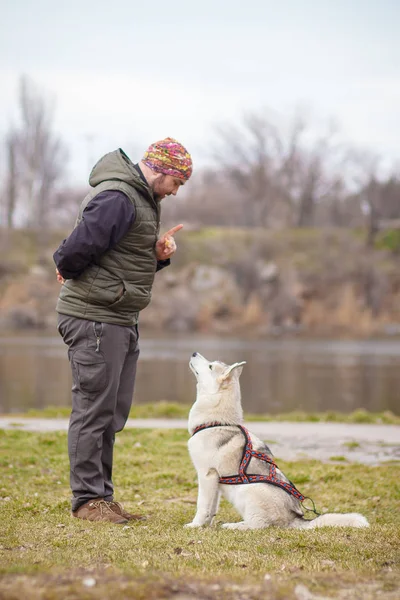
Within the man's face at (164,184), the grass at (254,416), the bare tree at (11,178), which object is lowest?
the grass at (254,416)

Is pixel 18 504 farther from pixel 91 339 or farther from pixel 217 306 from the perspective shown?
pixel 217 306

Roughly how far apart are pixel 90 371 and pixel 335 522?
2189 millimetres

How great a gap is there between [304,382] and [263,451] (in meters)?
15.8

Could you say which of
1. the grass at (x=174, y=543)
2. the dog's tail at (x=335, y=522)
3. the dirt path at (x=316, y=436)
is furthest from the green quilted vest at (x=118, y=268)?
the dirt path at (x=316, y=436)

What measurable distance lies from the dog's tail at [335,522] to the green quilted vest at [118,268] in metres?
2.09

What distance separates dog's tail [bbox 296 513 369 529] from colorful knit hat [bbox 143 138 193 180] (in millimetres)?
2874

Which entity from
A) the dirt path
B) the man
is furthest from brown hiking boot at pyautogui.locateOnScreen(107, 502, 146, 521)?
the dirt path

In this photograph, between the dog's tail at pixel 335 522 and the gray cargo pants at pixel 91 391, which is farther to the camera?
the gray cargo pants at pixel 91 391

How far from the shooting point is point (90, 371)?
6059mm

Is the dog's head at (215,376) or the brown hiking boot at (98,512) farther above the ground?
the dog's head at (215,376)

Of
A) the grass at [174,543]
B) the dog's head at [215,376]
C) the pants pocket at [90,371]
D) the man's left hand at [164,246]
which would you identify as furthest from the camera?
the dog's head at [215,376]

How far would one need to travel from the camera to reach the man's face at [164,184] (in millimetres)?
6188

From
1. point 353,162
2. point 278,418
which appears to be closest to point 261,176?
point 353,162

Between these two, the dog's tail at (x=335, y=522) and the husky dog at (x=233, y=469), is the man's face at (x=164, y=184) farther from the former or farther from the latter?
the dog's tail at (x=335, y=522)
